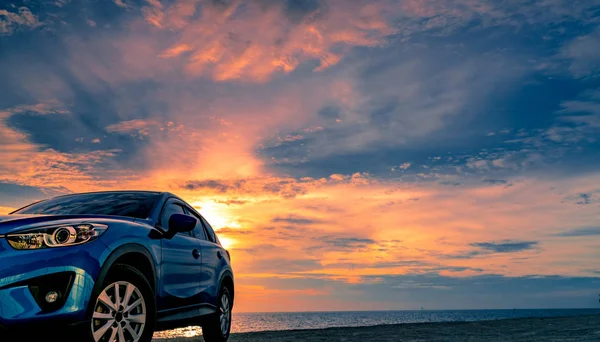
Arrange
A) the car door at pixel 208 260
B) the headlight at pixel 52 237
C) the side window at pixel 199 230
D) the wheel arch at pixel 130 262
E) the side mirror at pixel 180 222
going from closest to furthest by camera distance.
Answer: the headlight at pixel 52 237, the wheel arch at pixel 130 262, the side mirror at pixel 180 222, the car door at pixel 208 260, the side window at pixel 199 230

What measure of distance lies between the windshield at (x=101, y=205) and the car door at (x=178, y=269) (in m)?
0.26

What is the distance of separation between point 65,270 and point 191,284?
2463mm

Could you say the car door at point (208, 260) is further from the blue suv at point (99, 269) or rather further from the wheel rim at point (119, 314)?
the wheel rim at point (119, 314)

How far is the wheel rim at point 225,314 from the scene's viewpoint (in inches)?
306

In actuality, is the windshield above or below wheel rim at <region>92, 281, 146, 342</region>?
above

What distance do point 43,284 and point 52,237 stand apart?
0.39 metres

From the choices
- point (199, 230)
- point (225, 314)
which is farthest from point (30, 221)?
point (225, 314)

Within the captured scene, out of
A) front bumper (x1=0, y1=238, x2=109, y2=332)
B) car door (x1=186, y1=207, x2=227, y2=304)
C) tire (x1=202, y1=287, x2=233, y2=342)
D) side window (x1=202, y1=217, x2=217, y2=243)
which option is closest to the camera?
front bumper (x1=0, y1=238, x2=109, y2=332)

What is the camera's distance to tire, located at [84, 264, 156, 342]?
443 centimetres

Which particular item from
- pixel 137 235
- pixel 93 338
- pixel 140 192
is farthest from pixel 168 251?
pixel 93 338

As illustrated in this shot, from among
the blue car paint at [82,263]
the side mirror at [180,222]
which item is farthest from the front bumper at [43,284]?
the side mirror at [180,222]

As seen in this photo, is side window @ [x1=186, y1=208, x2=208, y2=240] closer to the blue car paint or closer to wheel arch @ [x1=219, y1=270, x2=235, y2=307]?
wheel arch @ [x1=219, y1=270, x2=235, y2=307]

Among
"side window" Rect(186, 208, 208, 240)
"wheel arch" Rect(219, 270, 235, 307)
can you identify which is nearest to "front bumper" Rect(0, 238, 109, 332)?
"side window" Rect(186, 208, 208, 240)

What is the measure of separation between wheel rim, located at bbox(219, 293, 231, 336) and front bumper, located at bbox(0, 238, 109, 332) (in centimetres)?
365
